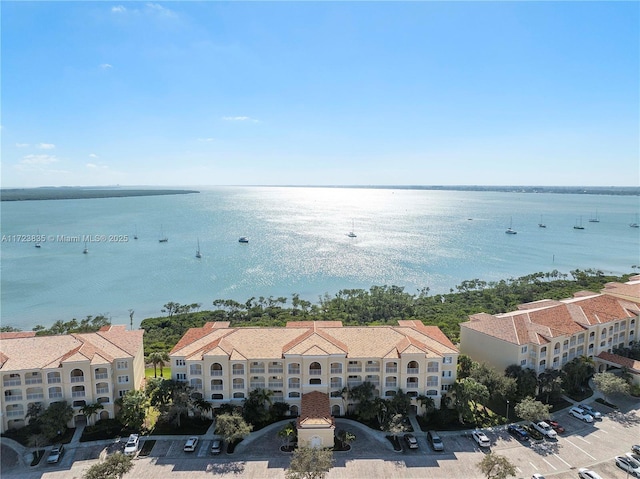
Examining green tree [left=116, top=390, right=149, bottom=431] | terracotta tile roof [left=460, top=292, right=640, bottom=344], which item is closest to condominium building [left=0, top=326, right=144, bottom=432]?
green tree [left=116, top=390, right=149, bottom=431]

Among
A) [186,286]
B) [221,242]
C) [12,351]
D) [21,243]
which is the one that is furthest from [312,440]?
[21,243]

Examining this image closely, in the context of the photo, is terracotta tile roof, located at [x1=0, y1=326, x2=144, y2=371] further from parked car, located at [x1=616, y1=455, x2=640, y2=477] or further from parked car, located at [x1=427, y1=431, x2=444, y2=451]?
parked car, located at [x1=616, y1=455, x2=640, y2=477]

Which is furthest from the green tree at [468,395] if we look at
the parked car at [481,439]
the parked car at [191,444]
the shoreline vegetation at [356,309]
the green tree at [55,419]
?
the green tree at [55,419]

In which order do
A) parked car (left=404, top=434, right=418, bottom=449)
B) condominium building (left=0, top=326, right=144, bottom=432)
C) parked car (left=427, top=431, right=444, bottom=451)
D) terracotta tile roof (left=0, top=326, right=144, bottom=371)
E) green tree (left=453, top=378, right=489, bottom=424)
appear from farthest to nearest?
green tree (left=453, top=378, right=489, bottom=424) → terracotta tile roof (left=0, top=326, right=144, bottom=371) → condominium building (left=0, top=326, right=144, bottom=432) → parked car (left=404, top=434, right=418, bottom=449) → parked car (left=427, top=431, right=444, bottom=451)

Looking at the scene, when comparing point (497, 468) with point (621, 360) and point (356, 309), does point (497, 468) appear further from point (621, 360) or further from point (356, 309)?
point (356, 309)

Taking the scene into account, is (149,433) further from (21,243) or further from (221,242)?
(21,243)

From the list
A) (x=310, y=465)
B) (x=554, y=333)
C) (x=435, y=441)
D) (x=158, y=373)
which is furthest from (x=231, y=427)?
(x=554, y=333)

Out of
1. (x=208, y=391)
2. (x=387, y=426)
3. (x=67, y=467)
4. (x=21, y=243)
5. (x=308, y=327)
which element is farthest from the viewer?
(x=21, y=243)
